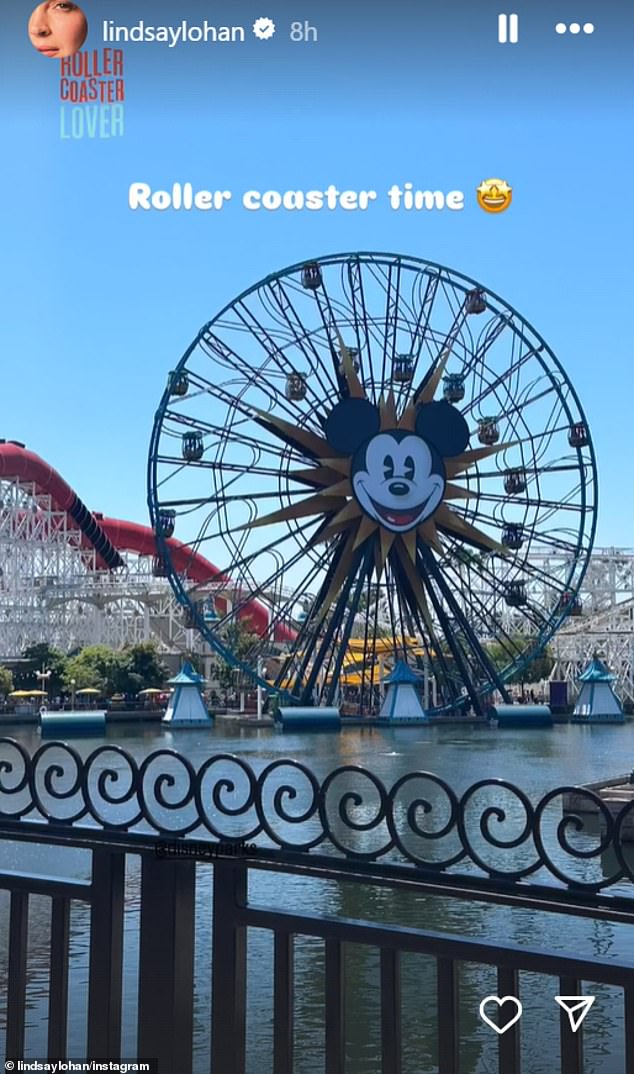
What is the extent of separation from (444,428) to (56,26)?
116 ft

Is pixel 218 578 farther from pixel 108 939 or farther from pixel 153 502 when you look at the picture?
pixel 108 939

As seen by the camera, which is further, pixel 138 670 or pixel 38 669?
pixel 138 670

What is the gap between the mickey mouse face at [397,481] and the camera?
3978 centimetres

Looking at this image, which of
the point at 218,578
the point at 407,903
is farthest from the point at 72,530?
the point at 407,903

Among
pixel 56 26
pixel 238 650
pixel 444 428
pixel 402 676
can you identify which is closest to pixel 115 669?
pixel 238 650

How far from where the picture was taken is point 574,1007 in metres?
2.40

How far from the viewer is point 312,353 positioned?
3881 cm

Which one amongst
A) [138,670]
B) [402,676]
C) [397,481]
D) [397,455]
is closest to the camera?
[397,481]

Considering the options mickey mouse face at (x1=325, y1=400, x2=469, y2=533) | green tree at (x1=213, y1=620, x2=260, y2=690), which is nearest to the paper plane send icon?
mickey mouse face at (x1=325, y1=400, x2=469, y2=533)

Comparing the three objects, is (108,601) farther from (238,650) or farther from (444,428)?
(444,428)

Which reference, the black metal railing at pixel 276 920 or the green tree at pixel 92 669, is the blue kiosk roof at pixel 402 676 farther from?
the black metal railing at pixel 276 920

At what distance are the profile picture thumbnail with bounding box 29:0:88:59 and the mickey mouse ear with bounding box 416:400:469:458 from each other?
35.1 m

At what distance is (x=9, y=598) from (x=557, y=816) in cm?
4746

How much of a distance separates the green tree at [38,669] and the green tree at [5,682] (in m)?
1.65
